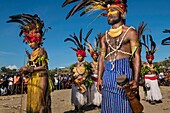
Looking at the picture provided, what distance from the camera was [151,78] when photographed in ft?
35.9

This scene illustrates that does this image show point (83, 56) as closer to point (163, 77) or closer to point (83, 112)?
point (83, 112)

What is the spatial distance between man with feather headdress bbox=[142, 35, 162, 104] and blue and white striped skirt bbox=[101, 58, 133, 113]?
23.2ft

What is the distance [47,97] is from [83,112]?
358cm

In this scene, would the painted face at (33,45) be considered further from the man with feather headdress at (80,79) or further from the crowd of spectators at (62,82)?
the crowd of spectators at (62,82)

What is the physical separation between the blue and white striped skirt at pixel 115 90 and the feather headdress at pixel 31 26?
8.03 feet

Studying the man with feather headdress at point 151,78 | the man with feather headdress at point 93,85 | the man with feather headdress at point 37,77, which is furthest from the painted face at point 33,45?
the man with feather headdress at point 151,78

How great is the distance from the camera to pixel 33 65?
5.54m

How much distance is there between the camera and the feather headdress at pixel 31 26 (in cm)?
585

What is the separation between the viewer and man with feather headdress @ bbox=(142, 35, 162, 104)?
1077 centimetres

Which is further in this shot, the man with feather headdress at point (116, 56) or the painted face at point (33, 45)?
the painted face at point (33, 45)

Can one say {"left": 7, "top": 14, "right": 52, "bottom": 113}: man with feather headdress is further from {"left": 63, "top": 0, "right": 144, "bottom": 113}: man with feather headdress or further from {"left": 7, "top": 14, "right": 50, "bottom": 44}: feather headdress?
{"left": 63, "top": 0, "right": 144, "bottom": 113}: man with feather headdress

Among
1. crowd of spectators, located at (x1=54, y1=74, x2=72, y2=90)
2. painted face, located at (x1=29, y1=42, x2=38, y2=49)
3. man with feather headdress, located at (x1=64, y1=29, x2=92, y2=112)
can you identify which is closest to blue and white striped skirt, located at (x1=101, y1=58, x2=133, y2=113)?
painted face, located at (x1=29, y1=42, x2=38, y2=49)

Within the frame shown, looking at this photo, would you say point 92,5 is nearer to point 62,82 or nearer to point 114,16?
point 114,16

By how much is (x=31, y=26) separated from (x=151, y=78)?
6.43 meters
